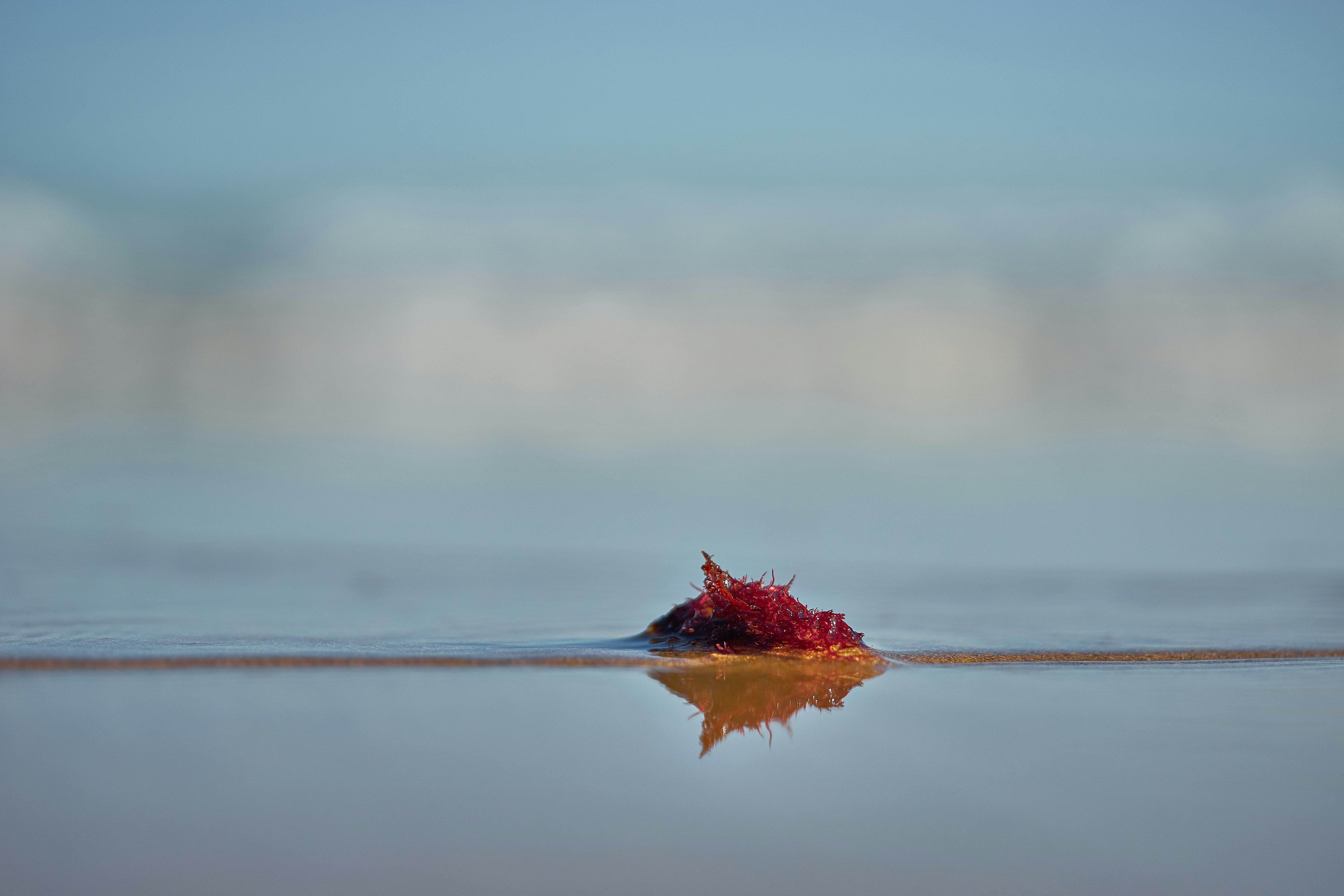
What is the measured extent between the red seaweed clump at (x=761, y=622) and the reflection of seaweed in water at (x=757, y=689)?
0.19m

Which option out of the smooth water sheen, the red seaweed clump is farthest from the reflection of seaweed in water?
the red seaweed clump

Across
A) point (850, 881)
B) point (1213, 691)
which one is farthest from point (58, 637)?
point (1213, 691)

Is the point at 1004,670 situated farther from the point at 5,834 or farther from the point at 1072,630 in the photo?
the point at 5,834

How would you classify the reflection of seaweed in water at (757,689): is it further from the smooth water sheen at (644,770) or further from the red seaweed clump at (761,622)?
the red seaweed clump at (761,622)

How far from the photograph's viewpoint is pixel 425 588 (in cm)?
1194

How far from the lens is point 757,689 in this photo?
16.4ft

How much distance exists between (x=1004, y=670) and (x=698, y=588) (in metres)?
2.00

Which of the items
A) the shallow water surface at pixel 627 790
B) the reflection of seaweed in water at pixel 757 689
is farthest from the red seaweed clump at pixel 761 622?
the shallow water surface at pixel 627 790

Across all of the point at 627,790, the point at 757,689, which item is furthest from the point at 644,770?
the point at 757,689

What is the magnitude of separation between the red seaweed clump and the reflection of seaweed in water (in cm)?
19

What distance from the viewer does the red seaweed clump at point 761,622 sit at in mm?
5980

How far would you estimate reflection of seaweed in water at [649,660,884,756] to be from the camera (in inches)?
167

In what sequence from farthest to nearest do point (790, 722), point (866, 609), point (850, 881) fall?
point (866, 609), point (790, 722), point (850, 881)

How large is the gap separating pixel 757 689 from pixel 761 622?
102 centimetres
